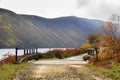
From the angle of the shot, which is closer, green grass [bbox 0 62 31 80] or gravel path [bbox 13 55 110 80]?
green grass [bbox 0 62 31 80]

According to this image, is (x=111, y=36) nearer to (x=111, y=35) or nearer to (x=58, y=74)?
(x=111, y=35)

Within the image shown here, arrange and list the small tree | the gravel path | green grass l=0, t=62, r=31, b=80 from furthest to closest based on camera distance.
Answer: the small tree
the gravel path
green grass l=0, t=62, r=31, b=80

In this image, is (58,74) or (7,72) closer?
(58,74)

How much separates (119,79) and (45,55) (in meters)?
35.5

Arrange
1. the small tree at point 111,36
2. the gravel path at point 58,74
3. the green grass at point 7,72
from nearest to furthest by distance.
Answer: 1. the green grass at point 7,72
2. the gravel path at point 58,74
3. the small tree at point 111,36

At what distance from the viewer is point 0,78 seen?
805 inches

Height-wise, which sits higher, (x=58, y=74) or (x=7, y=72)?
(x=7, y=72)

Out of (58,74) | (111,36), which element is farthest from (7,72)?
(111,36)

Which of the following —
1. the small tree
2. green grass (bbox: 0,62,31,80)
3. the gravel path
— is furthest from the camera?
the small tree

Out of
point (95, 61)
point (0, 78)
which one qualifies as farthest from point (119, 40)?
point (0, 78)

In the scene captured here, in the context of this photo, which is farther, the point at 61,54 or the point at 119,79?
the point at 61,54

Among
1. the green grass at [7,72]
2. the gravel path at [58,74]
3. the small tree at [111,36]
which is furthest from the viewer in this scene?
the small tree at [111,36]

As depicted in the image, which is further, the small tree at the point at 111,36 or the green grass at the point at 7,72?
the small tree at the point at 111,36

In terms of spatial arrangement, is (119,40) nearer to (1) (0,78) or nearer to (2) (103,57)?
(2) (103,57)
